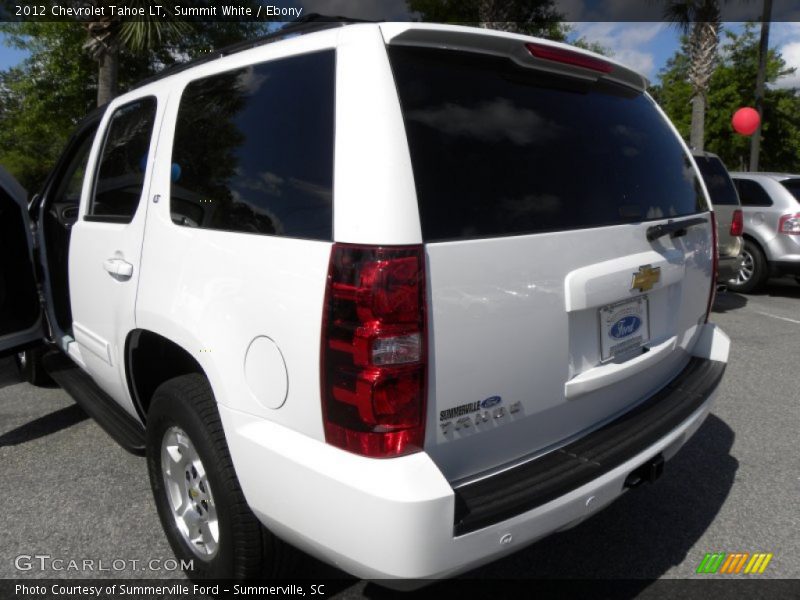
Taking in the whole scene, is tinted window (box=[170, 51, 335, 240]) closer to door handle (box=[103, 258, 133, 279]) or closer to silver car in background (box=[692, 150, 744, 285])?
door handle (box=[103, 258, 133, 279])

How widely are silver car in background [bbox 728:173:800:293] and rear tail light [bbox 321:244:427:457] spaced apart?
7801 millimetres

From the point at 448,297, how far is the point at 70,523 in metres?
2.30

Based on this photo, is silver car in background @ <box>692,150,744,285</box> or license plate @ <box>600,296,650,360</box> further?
silver car in background @ <box>692,150,744,285</box>

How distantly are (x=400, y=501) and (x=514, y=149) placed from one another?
1.11 m

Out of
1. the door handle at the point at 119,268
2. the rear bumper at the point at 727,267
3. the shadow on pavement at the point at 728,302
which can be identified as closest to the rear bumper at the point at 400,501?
the door handle at the point at 119,268

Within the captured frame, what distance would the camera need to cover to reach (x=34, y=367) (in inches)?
182

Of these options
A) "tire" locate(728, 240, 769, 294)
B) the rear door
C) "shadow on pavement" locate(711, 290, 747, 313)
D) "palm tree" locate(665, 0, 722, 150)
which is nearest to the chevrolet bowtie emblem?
the rear door

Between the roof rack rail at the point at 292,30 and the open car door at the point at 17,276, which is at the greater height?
the roof rack rail at the point at 292,30

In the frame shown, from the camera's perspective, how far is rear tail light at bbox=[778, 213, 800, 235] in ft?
27.1

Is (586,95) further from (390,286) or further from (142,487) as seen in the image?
(142,487)

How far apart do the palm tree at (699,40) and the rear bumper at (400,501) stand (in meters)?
15.5

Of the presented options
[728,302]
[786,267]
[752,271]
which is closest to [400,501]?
[728,302]

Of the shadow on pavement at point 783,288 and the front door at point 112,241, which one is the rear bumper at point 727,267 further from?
the front door at point 112,241

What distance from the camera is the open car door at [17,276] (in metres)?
3.76
